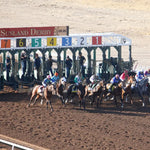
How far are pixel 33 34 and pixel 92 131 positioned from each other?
28.3ft

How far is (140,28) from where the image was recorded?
43031mm

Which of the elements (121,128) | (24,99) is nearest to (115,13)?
(24,99)

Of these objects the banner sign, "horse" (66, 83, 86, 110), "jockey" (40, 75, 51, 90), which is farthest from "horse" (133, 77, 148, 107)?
the banner sign

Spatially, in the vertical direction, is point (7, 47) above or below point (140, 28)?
below

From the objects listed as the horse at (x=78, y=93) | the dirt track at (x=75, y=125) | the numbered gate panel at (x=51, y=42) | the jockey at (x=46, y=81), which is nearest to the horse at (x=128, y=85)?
the dirt track at (x=75, y=125)

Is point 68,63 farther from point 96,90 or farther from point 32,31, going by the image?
point 96,90

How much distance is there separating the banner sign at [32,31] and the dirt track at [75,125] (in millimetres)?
3079

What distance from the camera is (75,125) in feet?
55.4

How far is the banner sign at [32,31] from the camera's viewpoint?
74.9 feet

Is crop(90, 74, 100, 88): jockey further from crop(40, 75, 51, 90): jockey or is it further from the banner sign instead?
the banner sign

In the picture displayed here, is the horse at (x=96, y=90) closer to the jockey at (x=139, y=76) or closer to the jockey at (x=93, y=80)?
the jockey at (x=93, y=80)

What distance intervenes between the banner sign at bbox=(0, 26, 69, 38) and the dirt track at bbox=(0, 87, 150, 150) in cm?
308

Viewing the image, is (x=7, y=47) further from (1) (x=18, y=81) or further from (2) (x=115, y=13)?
(2) (x=115, y=13)

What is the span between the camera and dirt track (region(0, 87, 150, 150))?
14.6 metres
